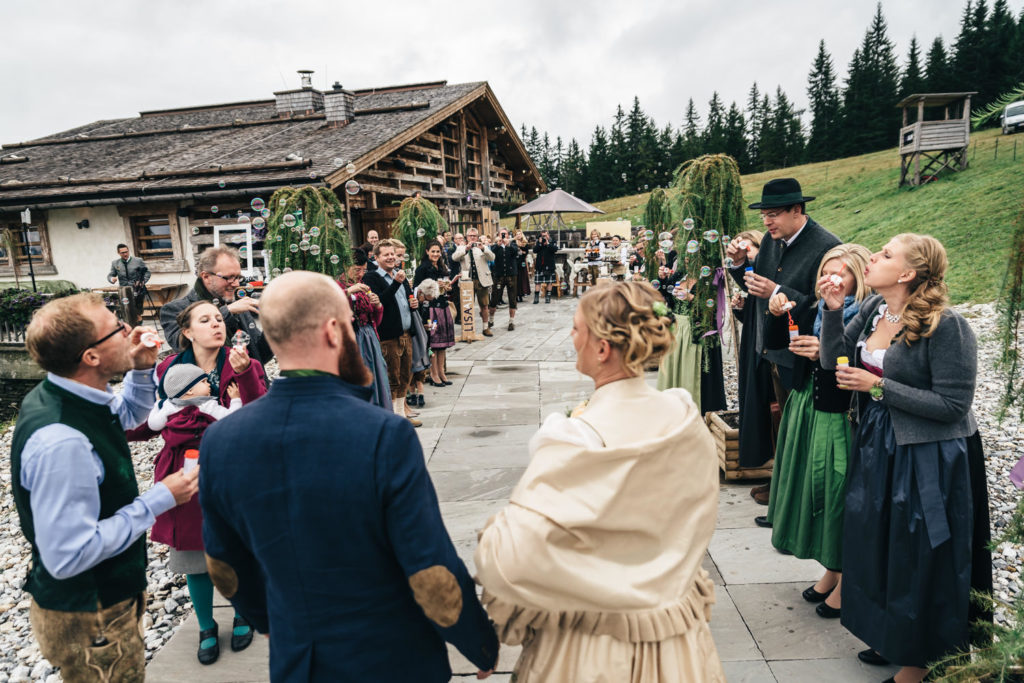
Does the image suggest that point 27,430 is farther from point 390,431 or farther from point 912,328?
point 912,328

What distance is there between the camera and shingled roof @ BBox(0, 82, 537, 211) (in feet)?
40.9

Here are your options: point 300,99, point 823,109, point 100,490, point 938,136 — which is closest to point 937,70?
point 823,109

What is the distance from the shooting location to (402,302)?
265 inches

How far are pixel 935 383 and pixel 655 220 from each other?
16.3 ft

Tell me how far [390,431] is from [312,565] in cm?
40

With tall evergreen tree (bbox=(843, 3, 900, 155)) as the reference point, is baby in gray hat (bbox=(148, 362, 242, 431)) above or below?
below

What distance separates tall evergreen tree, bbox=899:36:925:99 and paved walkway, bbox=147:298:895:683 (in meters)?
63.4

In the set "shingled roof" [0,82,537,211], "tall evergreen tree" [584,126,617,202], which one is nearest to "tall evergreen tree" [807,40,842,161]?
"tall evergreen tree" [584,126,617,202]

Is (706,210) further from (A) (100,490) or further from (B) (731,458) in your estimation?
(A) (100,490)

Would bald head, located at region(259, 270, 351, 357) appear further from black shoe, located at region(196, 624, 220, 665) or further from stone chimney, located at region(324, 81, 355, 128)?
stone chimney, located at region(324, 81, 355, 128)

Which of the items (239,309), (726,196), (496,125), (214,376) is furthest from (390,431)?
(496,125)

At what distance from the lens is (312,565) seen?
1511mm

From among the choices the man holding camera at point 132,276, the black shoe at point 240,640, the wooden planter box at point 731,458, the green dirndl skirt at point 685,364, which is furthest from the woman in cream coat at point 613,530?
the man holding camera at point 132,276

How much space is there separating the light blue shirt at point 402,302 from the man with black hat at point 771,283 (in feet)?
11.6
